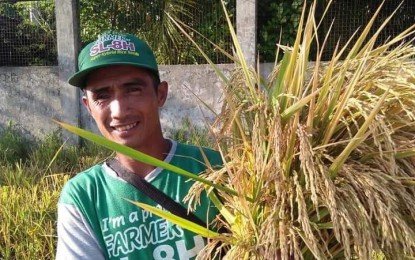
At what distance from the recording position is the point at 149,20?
7.67m

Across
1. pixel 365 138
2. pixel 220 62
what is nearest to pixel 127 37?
pixel 365 138

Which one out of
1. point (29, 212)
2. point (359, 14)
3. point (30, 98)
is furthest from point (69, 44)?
point (29, 212)

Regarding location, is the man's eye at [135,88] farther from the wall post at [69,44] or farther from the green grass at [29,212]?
the wall post at [69,44]

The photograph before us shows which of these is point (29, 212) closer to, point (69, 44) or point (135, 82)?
point (135, 82)

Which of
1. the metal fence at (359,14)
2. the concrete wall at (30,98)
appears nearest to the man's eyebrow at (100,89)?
the metal fence at (359,14)

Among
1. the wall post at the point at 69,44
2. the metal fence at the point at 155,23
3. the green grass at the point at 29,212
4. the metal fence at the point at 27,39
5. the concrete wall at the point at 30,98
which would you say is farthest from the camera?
the metal fence at the point at 27,39

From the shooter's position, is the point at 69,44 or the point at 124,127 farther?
the point at 69,44

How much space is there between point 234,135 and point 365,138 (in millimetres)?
348

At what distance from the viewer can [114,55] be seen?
67.0 inches

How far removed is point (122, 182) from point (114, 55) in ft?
1.27

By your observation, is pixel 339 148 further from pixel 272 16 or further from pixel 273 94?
pixel 272 16

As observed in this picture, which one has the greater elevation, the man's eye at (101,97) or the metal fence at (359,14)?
the metal fence at (359,14)

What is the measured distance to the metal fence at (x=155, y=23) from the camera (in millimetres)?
6789

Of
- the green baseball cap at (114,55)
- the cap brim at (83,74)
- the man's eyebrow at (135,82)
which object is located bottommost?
the man's eyebrow at (135,82)
